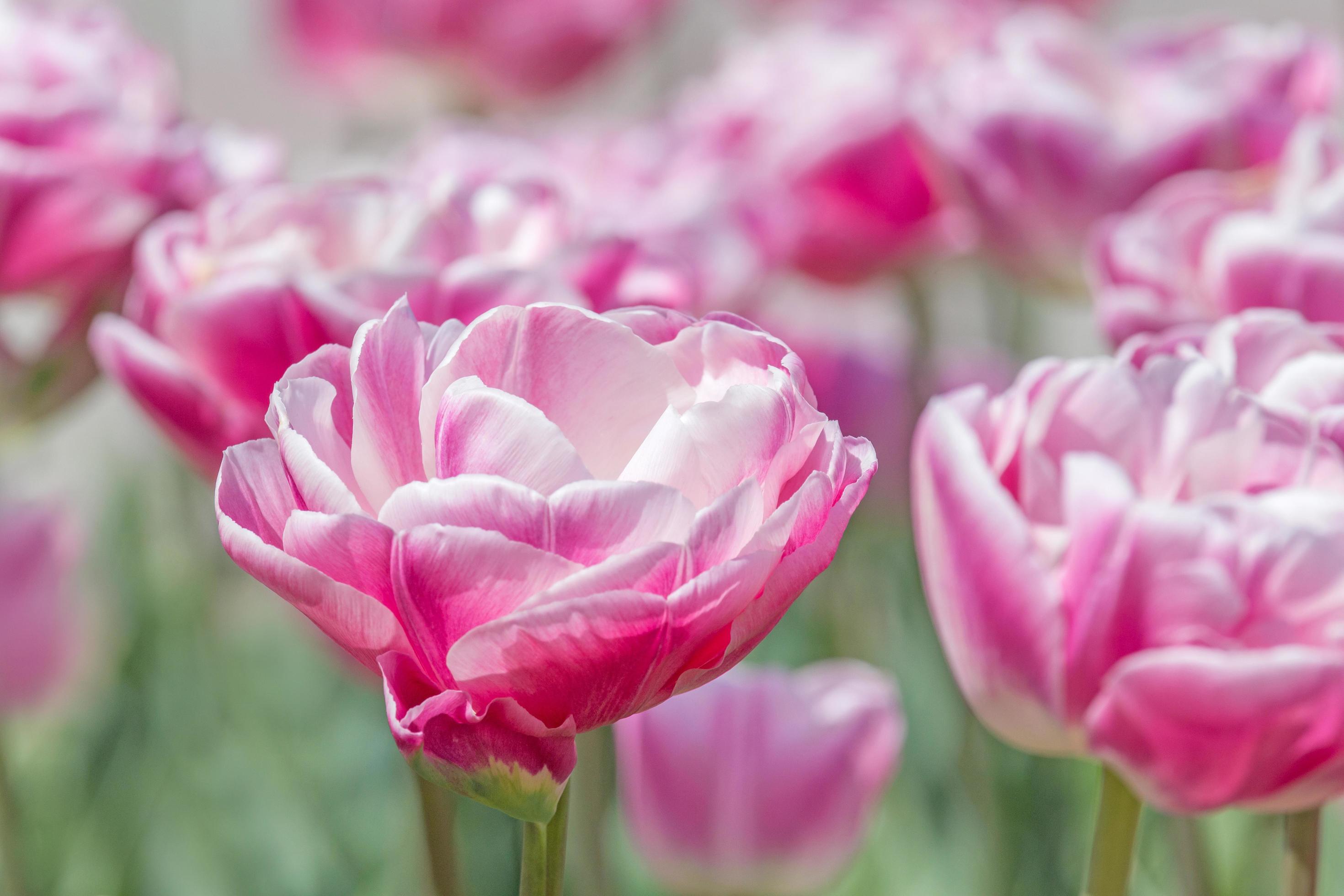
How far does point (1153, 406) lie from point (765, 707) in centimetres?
22

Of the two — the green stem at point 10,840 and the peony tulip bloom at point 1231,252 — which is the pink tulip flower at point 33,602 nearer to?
the green stem at point 10,840

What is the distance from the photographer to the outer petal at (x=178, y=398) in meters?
0.35

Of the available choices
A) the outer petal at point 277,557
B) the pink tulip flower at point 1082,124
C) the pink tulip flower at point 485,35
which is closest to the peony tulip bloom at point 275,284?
the outer petal at point 277,557

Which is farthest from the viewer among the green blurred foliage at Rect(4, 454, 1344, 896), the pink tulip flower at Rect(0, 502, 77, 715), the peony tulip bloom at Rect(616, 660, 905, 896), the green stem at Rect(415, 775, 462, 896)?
the pink tulip flower at Rect(0, 502, 77, 715)

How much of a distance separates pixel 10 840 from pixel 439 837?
16 cm

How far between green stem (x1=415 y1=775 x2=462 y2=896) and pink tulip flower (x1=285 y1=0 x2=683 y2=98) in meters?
0.68

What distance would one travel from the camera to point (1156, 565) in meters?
0.24

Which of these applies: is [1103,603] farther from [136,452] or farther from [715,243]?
[136,452]

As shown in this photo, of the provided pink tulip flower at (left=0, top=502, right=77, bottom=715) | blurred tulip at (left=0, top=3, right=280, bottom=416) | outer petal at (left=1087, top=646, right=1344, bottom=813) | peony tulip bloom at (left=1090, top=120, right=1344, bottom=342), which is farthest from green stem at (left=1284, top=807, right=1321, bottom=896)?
pink tulip flower at (left=0, top=502, right=77, bottom=715)

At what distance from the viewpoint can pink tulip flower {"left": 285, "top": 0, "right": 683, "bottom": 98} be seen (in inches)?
36.0

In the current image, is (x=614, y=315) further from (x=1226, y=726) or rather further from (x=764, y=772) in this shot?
(x=764, y=772)

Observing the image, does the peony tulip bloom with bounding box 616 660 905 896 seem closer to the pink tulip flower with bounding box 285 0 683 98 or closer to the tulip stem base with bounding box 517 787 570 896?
the tulip stem base with bounding box 517 787 570 896

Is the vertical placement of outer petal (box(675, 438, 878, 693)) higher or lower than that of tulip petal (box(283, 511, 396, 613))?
lower

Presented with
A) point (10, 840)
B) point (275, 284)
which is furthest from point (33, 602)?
point (275, 284)
